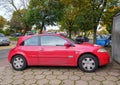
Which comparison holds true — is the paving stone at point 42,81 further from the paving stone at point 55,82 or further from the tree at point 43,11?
the tree at point 43,11

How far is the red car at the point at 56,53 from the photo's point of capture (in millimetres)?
5384

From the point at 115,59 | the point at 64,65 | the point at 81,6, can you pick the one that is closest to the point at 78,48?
the point at 64,65

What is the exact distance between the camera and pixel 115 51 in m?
6.86

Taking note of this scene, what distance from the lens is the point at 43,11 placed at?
1812 centimetres

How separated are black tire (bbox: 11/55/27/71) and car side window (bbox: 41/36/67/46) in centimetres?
96

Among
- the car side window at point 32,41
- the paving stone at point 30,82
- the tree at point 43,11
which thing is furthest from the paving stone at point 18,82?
the tree at point 43,11

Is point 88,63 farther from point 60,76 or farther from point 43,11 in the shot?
point 43,11

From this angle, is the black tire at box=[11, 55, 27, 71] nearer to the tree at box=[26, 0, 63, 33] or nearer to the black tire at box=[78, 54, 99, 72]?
the black tire at box=[78, 54, 99, 72]

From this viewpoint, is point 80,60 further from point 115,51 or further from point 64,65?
point 115,51

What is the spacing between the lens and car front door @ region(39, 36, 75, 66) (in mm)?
5496

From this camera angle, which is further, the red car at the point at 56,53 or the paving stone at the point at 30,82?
the red car at the point at 56,53

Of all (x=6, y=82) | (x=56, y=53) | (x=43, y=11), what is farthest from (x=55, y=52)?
(x=43, y=11)

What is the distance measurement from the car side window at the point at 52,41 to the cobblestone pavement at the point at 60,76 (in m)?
0.95

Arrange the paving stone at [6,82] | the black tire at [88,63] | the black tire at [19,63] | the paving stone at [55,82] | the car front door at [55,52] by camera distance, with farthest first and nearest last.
A: the black tire at [19,63] < the car front door at [55,52] < the black tire at [88,63] < the paving stone at [6,82] < the paving stone at [55,82]
